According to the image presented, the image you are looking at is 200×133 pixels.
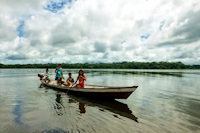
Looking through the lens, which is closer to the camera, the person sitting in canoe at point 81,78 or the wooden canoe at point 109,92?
the wooden canoe at point 109,92

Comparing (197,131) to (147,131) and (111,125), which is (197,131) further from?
(111,125)

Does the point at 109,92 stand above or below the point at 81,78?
below

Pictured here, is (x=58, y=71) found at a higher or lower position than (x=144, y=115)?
higher

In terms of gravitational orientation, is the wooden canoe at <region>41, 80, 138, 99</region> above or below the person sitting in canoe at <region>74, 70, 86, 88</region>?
below

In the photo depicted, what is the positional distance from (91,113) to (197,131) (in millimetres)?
5786

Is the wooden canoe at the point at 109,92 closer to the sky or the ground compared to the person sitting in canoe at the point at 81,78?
closer to the ground

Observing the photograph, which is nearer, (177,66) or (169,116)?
(169,116)

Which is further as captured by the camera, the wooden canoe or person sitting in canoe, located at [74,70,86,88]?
person sitting in canoe, located at [74,70,86,88]

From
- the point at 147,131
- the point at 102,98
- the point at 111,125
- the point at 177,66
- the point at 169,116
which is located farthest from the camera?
the point at 177,66

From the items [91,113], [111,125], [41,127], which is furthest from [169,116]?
[41,127]

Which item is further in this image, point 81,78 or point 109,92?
point 81,78

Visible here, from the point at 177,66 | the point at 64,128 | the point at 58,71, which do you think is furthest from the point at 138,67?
the point at 64,128

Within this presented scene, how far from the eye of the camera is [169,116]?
Result: 784 cm

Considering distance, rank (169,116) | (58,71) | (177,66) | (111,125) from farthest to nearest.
Answer: (177,66)
(58,71)
(169,116)
(111,125)
